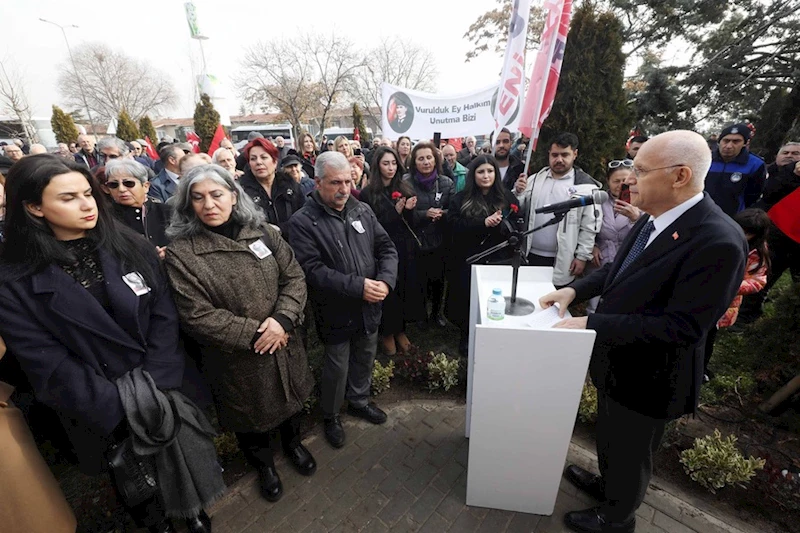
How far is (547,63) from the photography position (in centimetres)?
336

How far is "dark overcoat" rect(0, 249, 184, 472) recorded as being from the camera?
1675 mm

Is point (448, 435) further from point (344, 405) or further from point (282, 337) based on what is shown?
point (282, 337)

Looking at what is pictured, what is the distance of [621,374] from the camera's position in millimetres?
1943

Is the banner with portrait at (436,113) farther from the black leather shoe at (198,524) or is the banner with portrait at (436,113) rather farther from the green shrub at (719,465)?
the black leather shoe at (198,524)

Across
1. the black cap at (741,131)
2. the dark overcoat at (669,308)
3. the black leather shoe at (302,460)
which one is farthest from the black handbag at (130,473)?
the black cap at (741,131)

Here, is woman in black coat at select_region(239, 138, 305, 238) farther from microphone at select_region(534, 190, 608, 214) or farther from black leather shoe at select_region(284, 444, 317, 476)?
microphone at select_region(534, 190, 608, 214)

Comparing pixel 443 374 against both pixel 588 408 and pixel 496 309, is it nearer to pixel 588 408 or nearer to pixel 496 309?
pixel 588 408

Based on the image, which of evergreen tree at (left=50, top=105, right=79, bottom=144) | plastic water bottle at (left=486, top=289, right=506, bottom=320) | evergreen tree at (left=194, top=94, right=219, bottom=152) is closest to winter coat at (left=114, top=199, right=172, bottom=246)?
plastic water bottle at (left=486, top=289, right=506, bottom=320)

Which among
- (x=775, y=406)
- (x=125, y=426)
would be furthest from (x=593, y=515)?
(x=125, y=426)

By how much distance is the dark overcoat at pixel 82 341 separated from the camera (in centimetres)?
167

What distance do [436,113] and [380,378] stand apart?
4.75 m

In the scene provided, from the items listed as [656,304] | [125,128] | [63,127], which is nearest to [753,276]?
[656,304]

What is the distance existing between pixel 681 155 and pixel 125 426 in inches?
119

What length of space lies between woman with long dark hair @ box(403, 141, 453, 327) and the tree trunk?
3.13 m
